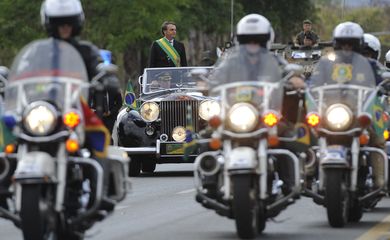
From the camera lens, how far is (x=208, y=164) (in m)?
12.6

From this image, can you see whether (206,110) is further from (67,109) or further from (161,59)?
(67,109)

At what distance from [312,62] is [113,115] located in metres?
3.40

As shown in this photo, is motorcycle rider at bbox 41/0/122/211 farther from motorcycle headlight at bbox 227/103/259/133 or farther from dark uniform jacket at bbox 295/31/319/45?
dark uniform jacket at bbox 295/31/319/45

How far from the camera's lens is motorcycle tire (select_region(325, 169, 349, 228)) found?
12984 millimetres

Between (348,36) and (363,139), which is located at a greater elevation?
(348,36)

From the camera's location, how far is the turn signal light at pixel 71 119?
423 inches

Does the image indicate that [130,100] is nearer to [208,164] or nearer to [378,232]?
[378,232]

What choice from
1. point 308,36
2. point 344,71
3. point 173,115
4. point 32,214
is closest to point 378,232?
point 344,71

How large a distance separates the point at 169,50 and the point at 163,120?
73.7 inches

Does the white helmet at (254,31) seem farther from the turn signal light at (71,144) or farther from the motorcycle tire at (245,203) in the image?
the turn signal light at (71,144)

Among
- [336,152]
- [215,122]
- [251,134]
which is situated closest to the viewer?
[251,134]

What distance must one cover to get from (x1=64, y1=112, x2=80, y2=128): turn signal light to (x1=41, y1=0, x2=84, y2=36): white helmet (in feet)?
3.36

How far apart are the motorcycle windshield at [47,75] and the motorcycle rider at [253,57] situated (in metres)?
1.74

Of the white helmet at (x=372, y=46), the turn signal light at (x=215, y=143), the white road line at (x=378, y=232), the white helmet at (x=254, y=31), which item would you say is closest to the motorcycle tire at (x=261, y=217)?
the turn signal light at (x=215, y=143)
